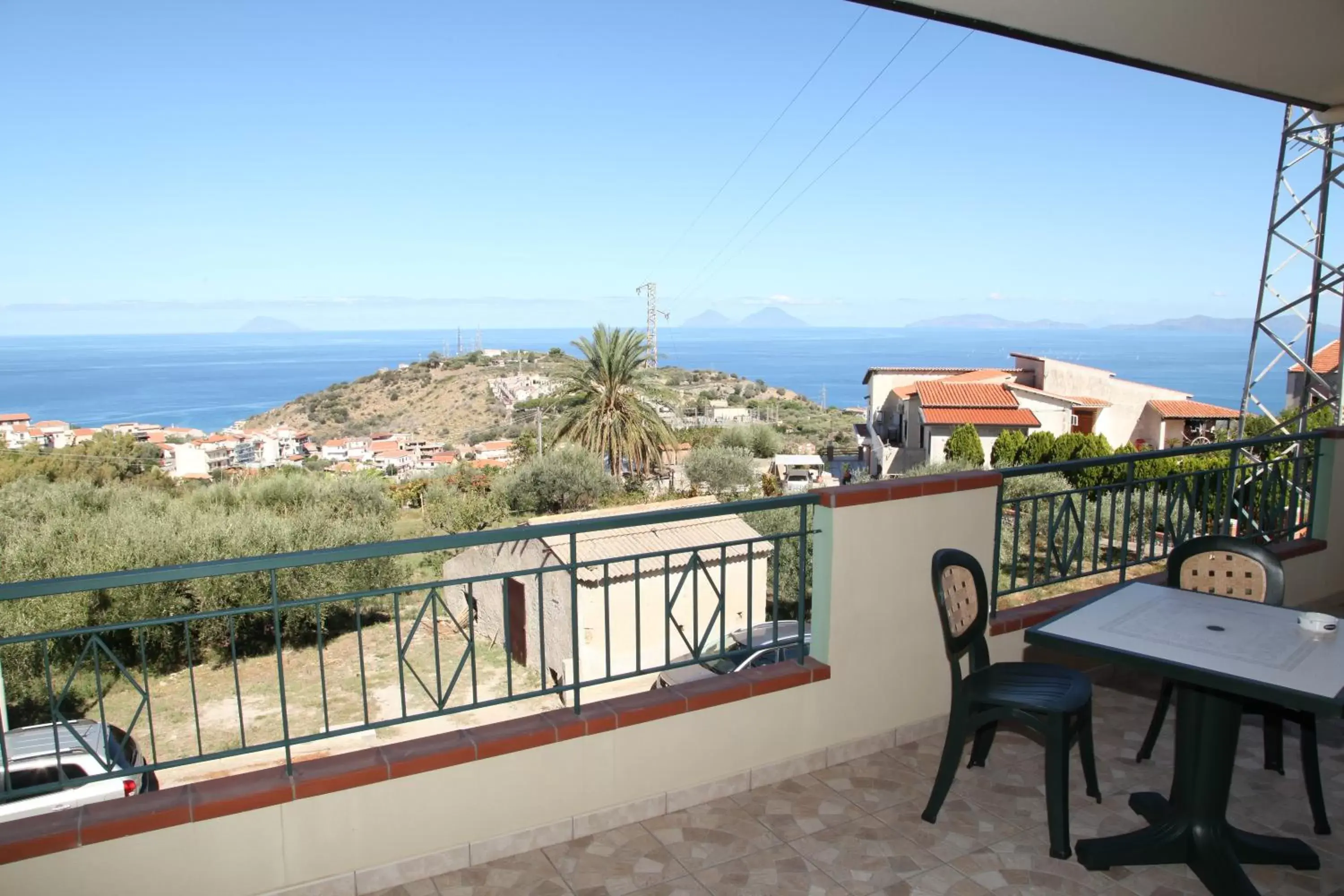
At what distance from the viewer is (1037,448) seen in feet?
83.2

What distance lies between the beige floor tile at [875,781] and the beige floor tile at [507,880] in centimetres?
114

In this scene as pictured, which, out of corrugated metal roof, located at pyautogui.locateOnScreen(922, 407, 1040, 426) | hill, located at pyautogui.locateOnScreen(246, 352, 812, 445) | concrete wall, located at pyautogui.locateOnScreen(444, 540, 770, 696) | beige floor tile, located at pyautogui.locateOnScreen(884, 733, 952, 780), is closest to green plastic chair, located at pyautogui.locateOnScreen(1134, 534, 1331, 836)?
beige floor tile, located at pyautogui.locateOnScreen(884, 733, 952, 780)

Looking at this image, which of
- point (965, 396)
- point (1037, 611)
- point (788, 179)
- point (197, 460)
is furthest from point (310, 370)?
point (1037, 611)

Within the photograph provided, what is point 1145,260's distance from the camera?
116 meters

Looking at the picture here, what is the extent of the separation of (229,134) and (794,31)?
59405 millimetres

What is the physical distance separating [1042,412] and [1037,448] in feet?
18.6

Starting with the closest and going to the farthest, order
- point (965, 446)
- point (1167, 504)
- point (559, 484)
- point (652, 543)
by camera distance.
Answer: point (1167, 504) → point (652, 543) → point (559, 484) → point (965, 446)

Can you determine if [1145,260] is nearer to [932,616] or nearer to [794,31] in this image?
[794,31]

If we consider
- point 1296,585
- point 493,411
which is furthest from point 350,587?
point 493,411

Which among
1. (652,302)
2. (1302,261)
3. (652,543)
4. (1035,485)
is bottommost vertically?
(1035,485)

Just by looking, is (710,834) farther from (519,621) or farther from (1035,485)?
(1035,485)

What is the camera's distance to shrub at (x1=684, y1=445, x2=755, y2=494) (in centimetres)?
2392

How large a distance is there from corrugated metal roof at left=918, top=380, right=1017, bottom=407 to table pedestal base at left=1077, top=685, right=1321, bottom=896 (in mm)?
28727

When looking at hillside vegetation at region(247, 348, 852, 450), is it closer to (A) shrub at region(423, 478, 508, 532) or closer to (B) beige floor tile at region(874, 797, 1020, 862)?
(A) shrub at region(423, 478, 508, 532)
